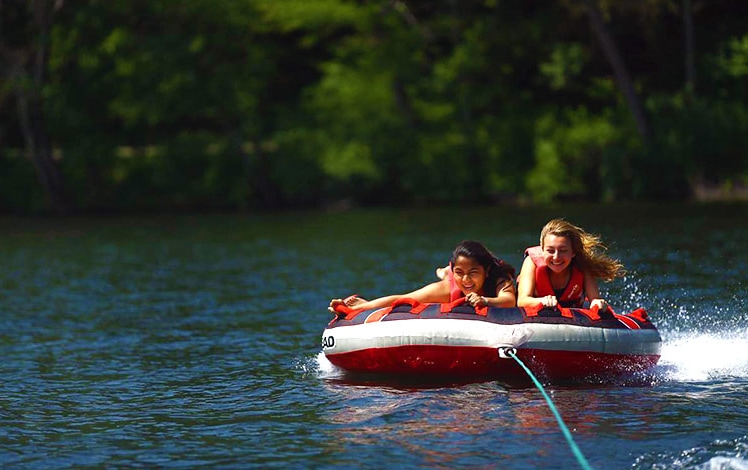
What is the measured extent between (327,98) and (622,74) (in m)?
10.9

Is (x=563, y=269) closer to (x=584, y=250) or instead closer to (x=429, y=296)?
(x=584, y=250)

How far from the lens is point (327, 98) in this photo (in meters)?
45.3

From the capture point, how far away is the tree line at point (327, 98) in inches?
1604

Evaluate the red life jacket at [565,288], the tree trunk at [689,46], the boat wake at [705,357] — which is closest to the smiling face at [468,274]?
the red life jacket at [565,288]

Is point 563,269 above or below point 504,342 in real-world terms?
above

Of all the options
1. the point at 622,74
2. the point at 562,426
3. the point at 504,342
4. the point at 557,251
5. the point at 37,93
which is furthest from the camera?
the point at 37,93

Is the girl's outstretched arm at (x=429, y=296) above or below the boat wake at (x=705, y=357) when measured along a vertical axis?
above

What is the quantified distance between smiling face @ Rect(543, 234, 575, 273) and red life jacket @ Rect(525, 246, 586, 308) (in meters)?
0.10

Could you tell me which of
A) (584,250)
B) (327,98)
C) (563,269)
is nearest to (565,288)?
(563,269)

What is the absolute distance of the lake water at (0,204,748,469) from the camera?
885 centimetres

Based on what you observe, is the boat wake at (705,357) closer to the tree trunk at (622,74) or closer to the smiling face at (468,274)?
the smiling face at (468,274)

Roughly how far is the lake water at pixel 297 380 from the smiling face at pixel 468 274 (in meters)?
0.86

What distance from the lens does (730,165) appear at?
37.3m

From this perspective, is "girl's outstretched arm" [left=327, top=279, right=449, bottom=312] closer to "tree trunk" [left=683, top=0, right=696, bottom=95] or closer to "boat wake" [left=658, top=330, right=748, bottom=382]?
"boat wake" [left=658, top=330, right=748, bottom=382]
